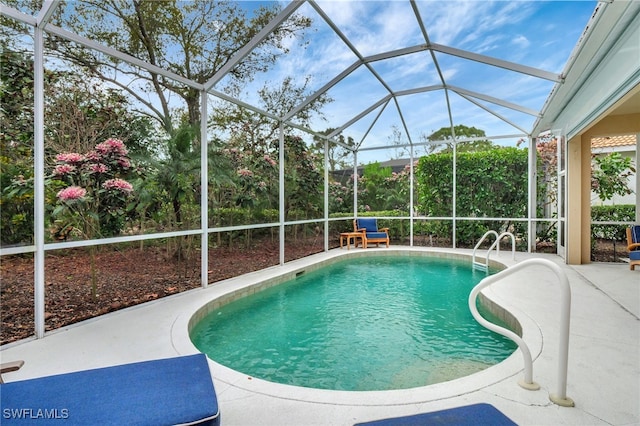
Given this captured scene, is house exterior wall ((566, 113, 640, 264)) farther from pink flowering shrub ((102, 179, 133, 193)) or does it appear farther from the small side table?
pink flowering shrub ((102, 179, 133, 193))

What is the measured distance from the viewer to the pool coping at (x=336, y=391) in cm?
240

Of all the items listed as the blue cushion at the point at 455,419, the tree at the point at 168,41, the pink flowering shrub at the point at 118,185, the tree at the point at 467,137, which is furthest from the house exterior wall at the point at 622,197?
the pink flowering shrub at the point at 118,185

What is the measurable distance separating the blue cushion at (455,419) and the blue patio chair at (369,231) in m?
8.67

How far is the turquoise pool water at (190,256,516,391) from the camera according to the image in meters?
3.20

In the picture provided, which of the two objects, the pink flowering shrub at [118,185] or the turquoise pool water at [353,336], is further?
the pink flowering shrub at [118,185]

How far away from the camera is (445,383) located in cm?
262

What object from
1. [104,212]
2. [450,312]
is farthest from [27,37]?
[450,312]

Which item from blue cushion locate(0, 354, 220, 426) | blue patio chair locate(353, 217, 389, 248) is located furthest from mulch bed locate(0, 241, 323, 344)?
blue patio chair locate(353, 217, 389, 248)

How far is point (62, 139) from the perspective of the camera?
4.05m

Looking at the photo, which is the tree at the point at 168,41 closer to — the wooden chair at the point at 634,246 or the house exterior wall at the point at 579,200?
the house exterior wall at the point at 579,200

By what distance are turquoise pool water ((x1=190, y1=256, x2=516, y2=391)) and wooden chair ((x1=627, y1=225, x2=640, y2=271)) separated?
9.97 ft

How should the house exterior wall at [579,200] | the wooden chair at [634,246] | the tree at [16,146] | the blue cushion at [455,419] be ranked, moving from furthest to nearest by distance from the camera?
the house exterior wall at [579,200]
the wooden chair at [634,246]
the tree at [16,146]
the blue cushion at [455,419]

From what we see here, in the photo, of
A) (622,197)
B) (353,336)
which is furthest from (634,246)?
(353,336)

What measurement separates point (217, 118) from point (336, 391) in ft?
17.3
